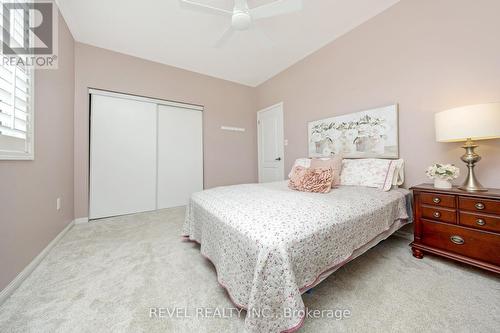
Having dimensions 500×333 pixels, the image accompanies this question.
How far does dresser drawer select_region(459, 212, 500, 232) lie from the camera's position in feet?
4.17

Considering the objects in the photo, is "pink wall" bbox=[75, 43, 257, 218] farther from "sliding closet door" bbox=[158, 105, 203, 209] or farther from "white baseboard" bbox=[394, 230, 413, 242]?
"white baseboard" bbox=[394, 230, 413, 242]

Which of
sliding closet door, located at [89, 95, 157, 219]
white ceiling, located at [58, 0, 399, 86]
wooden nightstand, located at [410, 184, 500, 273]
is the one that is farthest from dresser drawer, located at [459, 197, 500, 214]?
sliding closet door, located at [89, 95, 157, 219]

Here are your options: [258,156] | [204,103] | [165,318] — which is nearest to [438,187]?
[165,318]

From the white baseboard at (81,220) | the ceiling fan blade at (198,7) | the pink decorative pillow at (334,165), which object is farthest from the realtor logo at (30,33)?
the pink decorative pillow at (334,165)

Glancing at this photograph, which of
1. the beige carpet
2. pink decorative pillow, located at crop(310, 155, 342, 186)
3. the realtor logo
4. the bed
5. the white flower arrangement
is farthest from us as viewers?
pink decorative pillow, located at crop(310, 155, 342, 186)

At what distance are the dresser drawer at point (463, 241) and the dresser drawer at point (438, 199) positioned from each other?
6.6 inches

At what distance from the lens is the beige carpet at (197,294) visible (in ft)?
3.20

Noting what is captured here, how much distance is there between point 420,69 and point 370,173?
3.98ft

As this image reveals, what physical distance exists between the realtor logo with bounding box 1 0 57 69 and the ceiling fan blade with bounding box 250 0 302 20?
1.83m

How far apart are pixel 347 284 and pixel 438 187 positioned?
3.94 ft

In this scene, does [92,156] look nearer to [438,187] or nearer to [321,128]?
[321,128]

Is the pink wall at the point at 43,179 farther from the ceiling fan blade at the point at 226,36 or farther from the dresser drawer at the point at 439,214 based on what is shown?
the dresser drawer at the point at 439,214

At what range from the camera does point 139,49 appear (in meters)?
2.85

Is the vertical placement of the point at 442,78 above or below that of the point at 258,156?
above
